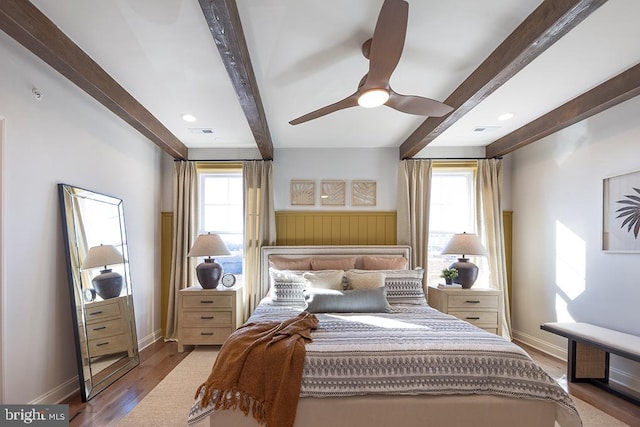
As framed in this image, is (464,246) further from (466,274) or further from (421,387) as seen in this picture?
(421,387)

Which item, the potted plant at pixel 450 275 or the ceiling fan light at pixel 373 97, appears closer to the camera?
the ceiling fan light at pixel 373 97

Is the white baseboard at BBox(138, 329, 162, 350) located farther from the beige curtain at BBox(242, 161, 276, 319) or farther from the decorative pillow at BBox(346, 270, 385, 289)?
the decorative pillow at BBox(346, 270, 385, 289)

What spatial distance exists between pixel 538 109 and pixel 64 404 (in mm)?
4892

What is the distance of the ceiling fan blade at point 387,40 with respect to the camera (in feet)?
5.04

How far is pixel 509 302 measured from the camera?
443cm

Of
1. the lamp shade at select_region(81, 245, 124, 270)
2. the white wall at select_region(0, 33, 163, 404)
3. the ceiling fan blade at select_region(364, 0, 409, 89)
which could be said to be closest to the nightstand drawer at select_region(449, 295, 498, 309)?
the ceiling fan blade at select_region(364, 0, 409, 89)

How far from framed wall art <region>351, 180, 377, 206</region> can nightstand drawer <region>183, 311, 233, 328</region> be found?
217 centimetres

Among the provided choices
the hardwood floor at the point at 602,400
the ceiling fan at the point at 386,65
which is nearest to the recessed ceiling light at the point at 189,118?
the ceiling fan at the point at 386,65

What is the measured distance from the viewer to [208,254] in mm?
3895

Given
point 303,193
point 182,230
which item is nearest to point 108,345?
point 182,230

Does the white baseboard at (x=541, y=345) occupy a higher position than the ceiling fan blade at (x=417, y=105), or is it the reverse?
the ceiling fan blade at (x=417, y=105)

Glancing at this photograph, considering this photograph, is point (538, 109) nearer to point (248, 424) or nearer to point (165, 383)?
point (248, 424)

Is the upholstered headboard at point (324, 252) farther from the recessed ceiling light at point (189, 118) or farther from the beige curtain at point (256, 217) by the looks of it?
the recessed ceiling light at point (189, 118)

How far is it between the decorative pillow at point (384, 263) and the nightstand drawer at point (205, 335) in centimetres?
180
